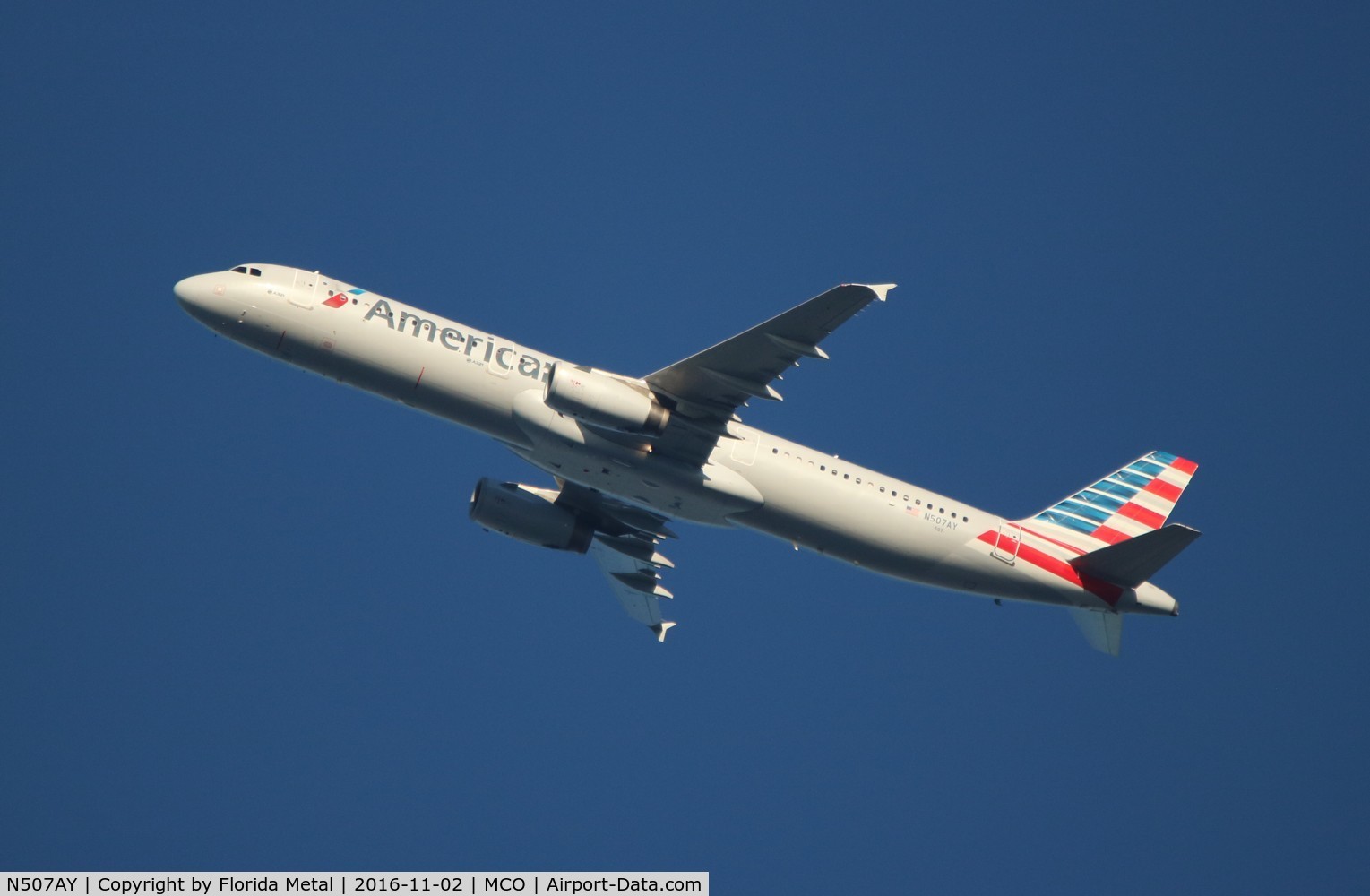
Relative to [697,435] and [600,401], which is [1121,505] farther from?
[600,401]

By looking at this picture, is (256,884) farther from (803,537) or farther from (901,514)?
(901,514)

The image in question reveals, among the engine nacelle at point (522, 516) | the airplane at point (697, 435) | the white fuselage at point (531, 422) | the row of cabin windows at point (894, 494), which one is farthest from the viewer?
the engine nacelle at point (522, 516)

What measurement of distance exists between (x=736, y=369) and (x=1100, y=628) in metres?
16.2

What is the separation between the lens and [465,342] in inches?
1511

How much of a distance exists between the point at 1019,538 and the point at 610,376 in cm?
1503

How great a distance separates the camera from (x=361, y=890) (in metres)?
38.9

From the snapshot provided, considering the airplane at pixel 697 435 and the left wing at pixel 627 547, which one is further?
the left wing at pixel 627 547

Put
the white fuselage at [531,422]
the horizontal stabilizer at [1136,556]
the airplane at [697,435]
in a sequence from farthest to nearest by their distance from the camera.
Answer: the horizontal stabilizer at [1136,556] → the white fuselage at [531,422] → the airplane at [697,435]

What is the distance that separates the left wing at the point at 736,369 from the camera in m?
34.5

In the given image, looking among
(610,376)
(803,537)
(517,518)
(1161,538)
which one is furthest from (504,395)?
(1161,538)

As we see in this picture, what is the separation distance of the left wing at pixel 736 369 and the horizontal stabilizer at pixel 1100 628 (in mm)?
14082

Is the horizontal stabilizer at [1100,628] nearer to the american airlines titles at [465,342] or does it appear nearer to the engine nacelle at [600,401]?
the engine nacelle at [600,401]

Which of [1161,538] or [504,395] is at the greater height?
[504,395]

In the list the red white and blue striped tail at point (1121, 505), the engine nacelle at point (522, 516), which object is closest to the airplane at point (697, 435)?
the red white and blue striped tail at point (1121, 505)
